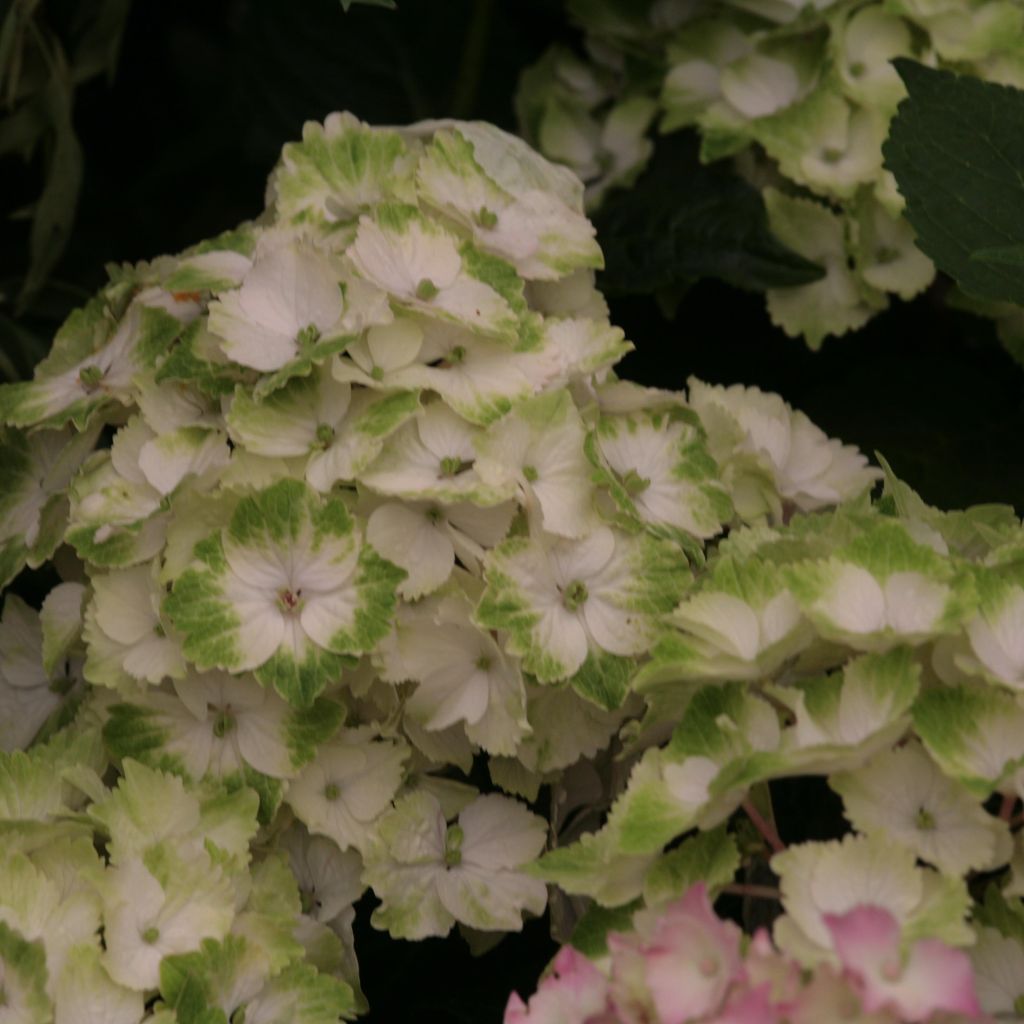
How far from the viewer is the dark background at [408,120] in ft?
2.89

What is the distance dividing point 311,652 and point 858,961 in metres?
0.25

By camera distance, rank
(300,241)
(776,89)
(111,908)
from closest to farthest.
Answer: (111,908)
(300,241)
(776,89)

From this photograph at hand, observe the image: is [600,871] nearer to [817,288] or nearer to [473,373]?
[473,373]

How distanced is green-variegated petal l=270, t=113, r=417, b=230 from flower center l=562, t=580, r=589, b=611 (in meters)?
0.21

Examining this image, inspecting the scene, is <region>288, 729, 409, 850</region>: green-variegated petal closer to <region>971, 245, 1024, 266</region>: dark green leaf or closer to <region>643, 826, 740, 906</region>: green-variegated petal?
<region>643, 826, 740, 906</region>: green-variegated petal

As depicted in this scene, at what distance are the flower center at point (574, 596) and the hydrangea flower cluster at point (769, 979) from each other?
0.17m

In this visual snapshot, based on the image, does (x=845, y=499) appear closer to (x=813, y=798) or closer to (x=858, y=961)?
(x=813, y=798)

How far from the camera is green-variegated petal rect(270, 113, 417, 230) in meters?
0.74

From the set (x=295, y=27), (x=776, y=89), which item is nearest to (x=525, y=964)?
(x=776, y=89)

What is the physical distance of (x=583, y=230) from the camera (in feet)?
2.43

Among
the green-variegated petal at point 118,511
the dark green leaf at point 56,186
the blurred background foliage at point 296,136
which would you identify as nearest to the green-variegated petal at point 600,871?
the green-variegated petal at point 118,511

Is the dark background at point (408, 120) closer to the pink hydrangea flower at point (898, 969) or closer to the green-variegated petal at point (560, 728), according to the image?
the green-variegated petal at point (560, 728)

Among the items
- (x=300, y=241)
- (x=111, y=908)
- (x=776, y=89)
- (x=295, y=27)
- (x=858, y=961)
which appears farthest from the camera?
(x=295, y=27)

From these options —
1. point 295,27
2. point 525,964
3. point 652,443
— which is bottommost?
point 525,964
